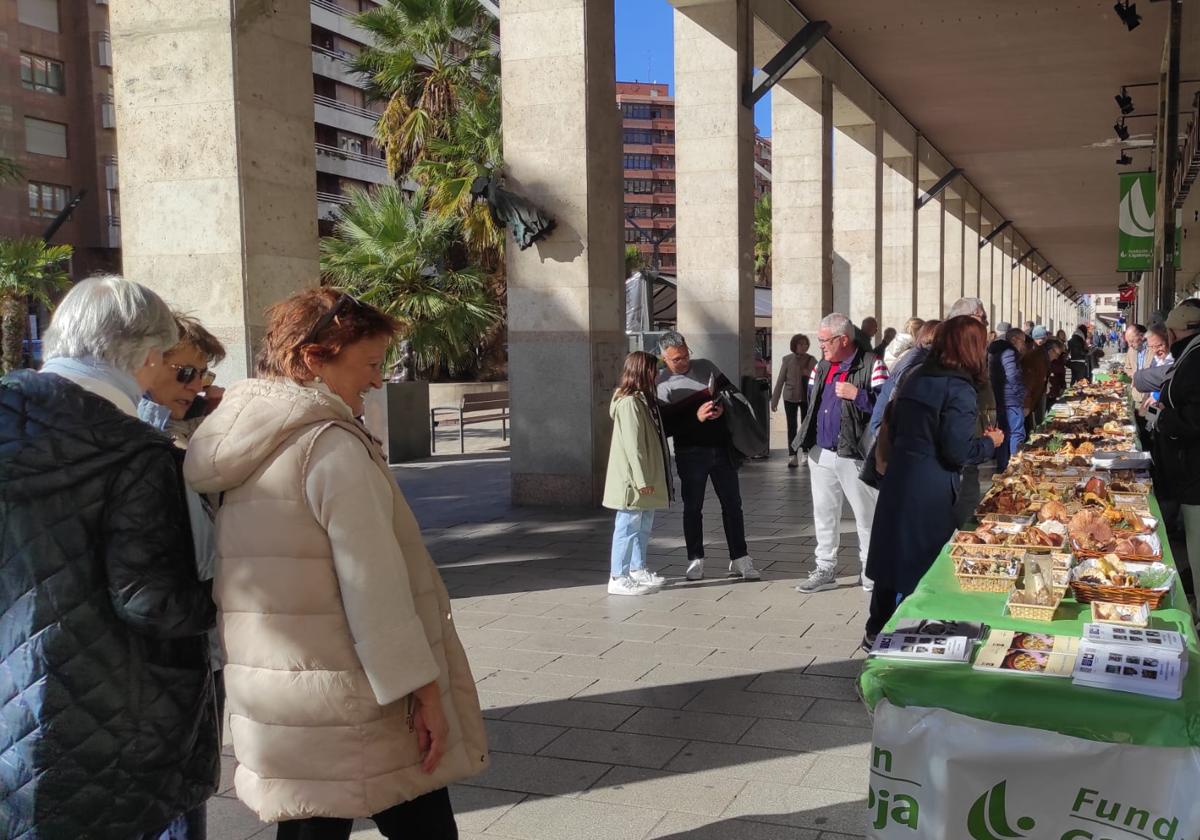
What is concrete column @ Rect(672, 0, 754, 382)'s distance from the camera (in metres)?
14.3

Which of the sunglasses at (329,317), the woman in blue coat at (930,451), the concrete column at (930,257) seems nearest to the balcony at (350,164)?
the concrete column at (930,257)

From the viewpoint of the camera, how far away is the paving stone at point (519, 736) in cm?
460

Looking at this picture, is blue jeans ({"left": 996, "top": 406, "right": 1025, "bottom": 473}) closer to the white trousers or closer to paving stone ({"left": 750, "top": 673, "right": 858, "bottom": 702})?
the white trousers

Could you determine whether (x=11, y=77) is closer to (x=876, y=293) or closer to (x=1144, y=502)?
Result: (x=876, y=293)

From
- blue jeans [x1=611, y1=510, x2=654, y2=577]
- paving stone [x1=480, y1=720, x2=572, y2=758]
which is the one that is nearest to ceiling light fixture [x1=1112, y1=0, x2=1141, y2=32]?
blue jeans [x1=611, y1=510, x2=654, y2=577]

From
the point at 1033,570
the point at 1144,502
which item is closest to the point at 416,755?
the point at 1033,570

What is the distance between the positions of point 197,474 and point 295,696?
0.52 meters

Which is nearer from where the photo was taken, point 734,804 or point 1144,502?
point 734,804

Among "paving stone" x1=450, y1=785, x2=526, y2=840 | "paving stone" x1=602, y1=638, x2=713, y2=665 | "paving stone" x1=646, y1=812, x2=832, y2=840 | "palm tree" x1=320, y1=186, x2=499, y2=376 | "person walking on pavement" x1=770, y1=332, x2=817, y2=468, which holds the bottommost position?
"paving stone" x1=602, y1=638, x2=713, y2=665

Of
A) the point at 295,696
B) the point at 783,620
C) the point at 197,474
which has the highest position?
the point at 197,474

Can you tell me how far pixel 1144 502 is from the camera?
5375 millimetres

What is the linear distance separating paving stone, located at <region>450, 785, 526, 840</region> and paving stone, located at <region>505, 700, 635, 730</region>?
742 millimetres

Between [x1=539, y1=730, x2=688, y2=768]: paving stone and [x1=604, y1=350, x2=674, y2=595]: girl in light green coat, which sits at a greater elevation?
[x1=604, y1=350, x2=674, y2=595]: girl in light green coat

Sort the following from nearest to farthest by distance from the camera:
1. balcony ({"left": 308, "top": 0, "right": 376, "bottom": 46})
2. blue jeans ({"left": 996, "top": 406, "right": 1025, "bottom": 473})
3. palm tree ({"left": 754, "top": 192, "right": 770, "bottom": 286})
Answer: blue jeans ({"left": 996, "top": 406, "right": 1025, "bottom": 473}), balcony ({"left": 308, "top": 0, "right": 376, "bottom": 46}), palm tree ({"left": 754, "top": 192, "right": 770, "bottom": 286})
